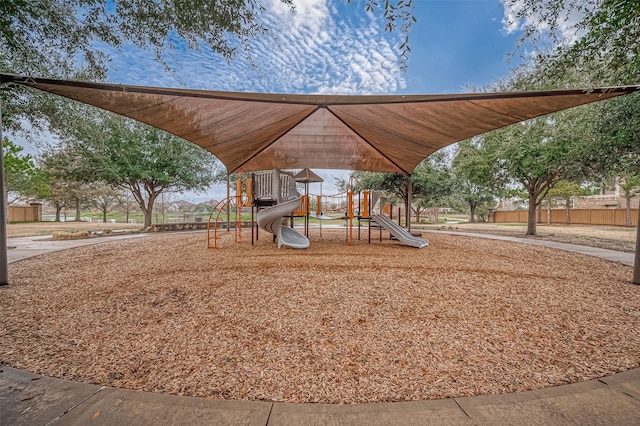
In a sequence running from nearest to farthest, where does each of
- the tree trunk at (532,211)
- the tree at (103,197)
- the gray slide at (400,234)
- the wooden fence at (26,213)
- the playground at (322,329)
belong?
the playground at (322,329), the gray slide at (400,234), the tree trunk at (532,211), the wooden fence at (26,213), the tree at (103,197)

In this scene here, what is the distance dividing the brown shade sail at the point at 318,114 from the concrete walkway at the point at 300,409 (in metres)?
3.41

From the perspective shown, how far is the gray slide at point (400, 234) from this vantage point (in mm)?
6966

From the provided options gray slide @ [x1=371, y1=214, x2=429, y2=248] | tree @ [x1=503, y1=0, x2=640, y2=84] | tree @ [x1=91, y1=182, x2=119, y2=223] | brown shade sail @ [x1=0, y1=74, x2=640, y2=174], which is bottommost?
gray slide @ [x1=371, y1=214, x2=429, y2=248]

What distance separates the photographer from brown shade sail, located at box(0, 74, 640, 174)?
3754mm

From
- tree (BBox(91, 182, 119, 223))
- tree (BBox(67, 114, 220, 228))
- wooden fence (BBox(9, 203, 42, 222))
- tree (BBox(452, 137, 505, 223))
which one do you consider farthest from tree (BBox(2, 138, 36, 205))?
tree (BBox(452, 137, 505, 223))

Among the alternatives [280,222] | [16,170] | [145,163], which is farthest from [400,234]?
[16,170]

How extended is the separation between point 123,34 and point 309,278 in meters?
3.59

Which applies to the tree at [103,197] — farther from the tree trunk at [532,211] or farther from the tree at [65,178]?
the tree trunk at [532,211]

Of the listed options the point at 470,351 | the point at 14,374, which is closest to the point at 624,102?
the point at 470,351

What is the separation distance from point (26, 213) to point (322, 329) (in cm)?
2809

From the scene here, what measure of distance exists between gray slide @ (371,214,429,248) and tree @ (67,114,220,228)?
9.40 meters

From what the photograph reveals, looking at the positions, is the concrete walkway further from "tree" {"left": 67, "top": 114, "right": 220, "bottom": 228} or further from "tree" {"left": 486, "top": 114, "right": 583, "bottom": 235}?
"tree" {"left": 67, "top": 114, "right": 220, "bottom": 228}

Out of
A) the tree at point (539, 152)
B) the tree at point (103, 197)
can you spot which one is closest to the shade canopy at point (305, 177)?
the tree at point (539, 152)

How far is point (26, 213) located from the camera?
65.5 feet
